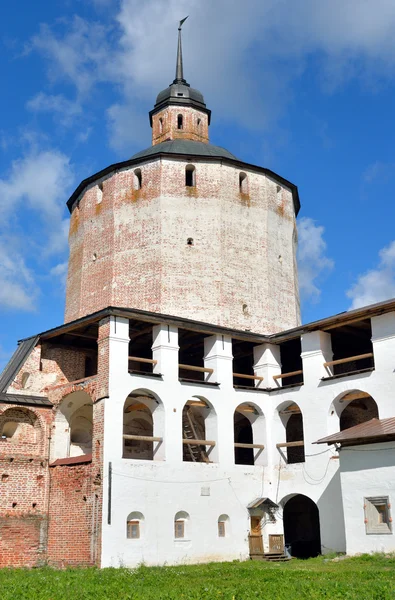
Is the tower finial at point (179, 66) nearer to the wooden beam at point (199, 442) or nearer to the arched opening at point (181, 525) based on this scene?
the wooden beam at point (199, 442)

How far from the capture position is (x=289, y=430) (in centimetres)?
2581

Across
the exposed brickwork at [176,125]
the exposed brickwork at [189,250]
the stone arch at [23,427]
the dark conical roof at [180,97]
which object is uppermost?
the dark conical roof at [180,97]

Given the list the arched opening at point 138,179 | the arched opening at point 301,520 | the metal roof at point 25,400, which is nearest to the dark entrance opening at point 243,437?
the arched opening at point 301,520

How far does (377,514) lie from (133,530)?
Result: 680 centimetres

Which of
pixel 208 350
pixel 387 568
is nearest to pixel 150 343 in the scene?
pixel 208 350

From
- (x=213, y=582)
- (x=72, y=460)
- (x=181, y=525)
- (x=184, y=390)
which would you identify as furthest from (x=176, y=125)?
(x=213, y=582)

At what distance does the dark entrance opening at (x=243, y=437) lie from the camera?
2617 cm

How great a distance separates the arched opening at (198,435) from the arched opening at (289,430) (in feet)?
8.16

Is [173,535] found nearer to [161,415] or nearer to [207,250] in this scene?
[161,415]

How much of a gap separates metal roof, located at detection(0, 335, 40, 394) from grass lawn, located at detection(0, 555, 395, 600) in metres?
5.78

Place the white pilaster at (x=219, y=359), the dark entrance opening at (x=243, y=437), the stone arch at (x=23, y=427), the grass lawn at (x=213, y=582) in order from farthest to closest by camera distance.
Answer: the dark entrance opening at (x=243, y=437) → the white pilaster at (x=219, y=359) → the stone arch at (x=23, y=427) → the grass lawn at (x=213, y=582)

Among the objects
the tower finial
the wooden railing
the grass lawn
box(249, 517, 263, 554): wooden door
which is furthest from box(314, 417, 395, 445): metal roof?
the tower finial

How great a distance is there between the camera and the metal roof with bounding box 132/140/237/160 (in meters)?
28.8

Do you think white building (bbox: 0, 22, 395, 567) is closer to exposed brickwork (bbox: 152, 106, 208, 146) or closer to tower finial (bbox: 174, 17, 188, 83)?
exposed brickwork (bbox: 152, 106, 208, 146)
